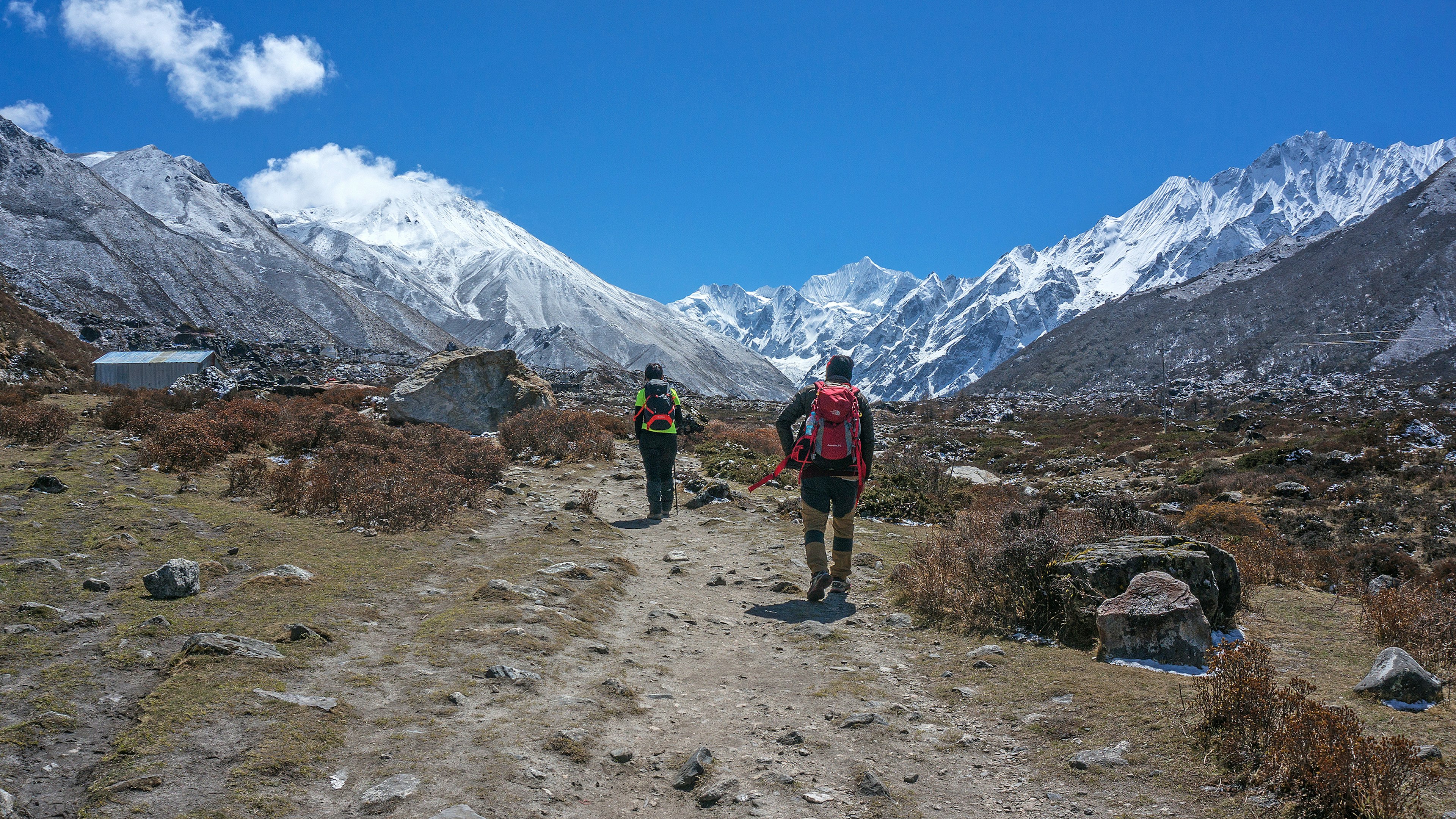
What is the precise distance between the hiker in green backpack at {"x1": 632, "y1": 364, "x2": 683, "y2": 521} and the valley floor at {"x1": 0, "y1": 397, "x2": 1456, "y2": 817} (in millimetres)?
4424

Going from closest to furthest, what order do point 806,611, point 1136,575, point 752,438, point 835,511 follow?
point 1136,575 → point 806,611 → point 835,511 → point 752,438

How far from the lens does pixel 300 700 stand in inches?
161

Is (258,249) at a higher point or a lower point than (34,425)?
higher

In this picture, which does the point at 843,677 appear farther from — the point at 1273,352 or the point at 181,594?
the point at 1273,352

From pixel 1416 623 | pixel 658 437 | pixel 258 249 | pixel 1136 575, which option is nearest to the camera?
pixel 1416 623

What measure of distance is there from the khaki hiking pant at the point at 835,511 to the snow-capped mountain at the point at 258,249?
131 meters

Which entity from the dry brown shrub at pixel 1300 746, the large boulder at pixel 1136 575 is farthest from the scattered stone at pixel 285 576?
the dry brown shrub at pixel 1300 746

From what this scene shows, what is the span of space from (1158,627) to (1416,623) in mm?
2058

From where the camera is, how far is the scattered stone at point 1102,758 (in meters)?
3.73

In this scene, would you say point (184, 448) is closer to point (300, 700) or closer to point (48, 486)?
point (48, 486)

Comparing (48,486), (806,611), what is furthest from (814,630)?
(48,486)

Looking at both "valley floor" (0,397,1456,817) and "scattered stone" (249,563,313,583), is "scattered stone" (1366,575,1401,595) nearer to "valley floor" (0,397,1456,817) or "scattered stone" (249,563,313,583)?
"valley floor" (0,397,1456,817)

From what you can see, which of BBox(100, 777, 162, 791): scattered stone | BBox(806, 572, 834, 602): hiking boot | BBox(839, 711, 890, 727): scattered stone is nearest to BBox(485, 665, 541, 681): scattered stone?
BBox(100, 777, 162, 791): scattered stone

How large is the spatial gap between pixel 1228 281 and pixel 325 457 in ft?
648
